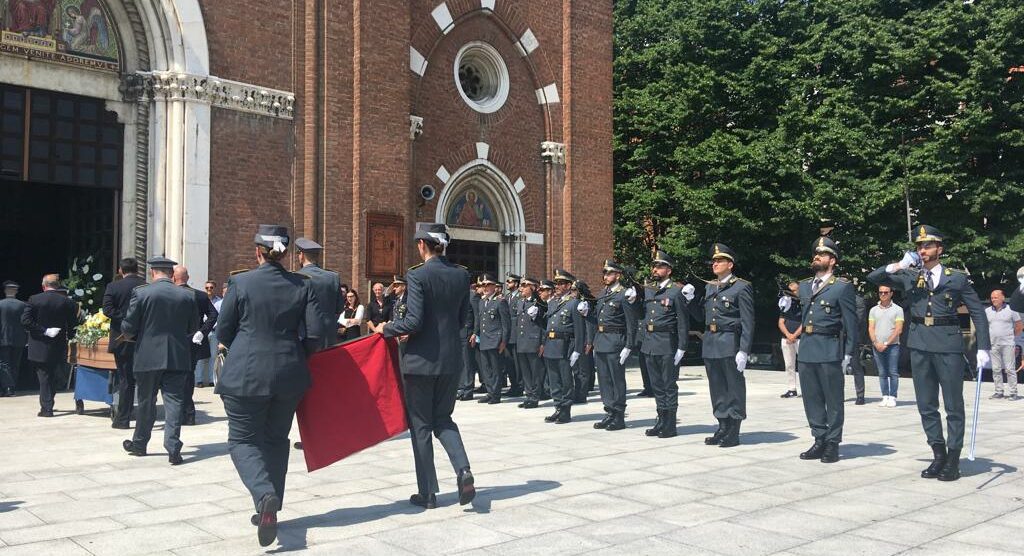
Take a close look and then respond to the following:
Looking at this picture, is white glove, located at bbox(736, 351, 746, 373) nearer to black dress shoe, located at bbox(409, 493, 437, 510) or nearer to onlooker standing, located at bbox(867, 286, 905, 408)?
black dress shoe, located at bbox(409, 493, 437, 510)

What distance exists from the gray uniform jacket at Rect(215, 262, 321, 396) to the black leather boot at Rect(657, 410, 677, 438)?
5247 mm

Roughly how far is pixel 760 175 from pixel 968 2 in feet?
24.4

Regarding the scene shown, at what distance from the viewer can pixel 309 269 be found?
322 inches

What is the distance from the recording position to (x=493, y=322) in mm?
14500

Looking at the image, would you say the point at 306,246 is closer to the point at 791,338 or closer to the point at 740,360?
the point at 740,360

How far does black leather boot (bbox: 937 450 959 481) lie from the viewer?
7656 mm

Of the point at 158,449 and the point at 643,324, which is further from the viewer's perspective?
the point at 643,324

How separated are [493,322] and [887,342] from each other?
20.1ft

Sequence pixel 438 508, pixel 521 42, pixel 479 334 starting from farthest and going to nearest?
pixel 521 42 → pixel 479 334 → pixel 438 508

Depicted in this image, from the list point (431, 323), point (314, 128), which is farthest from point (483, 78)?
point (431, 323)

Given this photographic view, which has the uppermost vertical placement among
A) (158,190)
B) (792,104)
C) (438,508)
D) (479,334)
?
(792,104)

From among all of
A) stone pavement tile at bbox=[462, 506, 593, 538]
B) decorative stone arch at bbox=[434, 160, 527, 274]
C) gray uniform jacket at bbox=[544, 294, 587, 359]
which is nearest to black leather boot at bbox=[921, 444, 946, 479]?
stone pavement tile at bbox=[462, 506, 593, 538]

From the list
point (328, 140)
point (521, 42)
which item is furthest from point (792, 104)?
point (328, 140)

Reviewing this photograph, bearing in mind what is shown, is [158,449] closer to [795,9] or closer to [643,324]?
[643,324]
